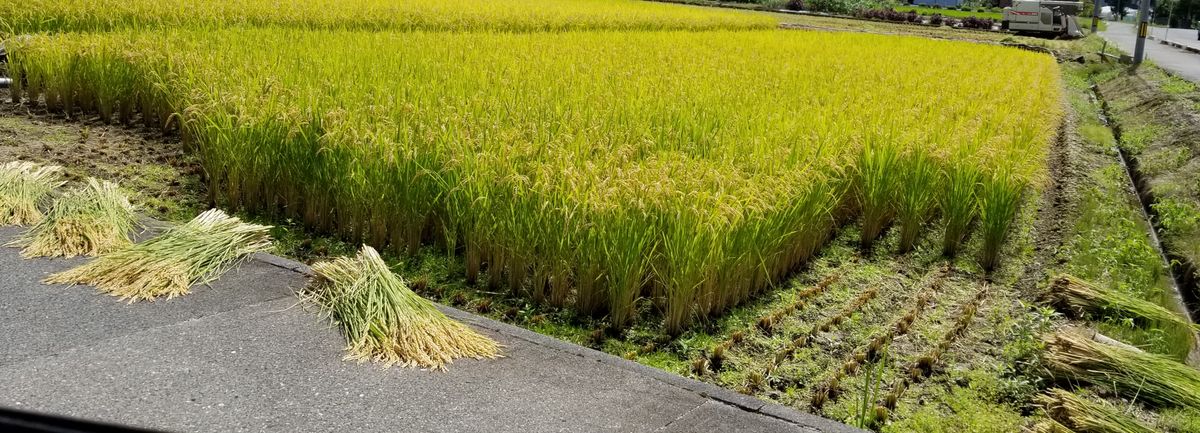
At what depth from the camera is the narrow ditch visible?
3.95 metres

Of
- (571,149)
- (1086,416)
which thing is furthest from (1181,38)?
(1086,416)

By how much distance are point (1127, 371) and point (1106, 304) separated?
76cm

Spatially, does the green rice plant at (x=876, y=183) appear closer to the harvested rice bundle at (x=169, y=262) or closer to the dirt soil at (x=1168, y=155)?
the dirt soil at (x=1168, y=155)

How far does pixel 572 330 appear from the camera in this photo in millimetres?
3254

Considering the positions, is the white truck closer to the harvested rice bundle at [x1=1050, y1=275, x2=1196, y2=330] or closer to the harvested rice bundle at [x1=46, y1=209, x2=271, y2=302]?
the harvested rice bundle at [x1=1050, y1=275, x2=1196, y2=330]

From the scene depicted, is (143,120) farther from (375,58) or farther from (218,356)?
(218,356)

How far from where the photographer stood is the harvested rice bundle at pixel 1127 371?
109 inches

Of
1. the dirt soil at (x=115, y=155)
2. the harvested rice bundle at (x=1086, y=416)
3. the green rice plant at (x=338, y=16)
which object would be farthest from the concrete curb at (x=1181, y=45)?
the dirt soil at (x=115, y=155)

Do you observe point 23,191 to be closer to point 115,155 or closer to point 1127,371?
point 115,155

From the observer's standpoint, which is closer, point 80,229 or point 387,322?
point 387,322

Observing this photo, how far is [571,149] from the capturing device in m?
4.25

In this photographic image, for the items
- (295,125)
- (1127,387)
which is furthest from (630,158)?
(1127,387)

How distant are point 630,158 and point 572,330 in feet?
4.41

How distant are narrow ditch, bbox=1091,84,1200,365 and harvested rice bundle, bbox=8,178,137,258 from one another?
4199mm
